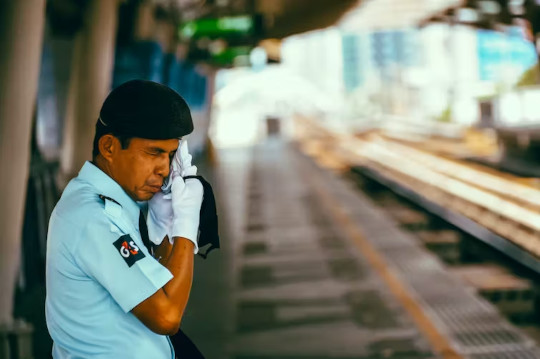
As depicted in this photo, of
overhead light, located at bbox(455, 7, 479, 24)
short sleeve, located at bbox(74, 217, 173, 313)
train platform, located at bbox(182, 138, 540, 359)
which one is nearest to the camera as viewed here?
short sleeve, located at bbox(74, 217, 173, 313)

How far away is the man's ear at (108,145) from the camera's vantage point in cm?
135

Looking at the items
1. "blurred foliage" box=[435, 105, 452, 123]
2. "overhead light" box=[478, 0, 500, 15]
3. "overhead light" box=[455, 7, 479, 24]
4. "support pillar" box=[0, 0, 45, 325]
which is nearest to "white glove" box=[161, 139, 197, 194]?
"support pillar" box=[0, 0, 45, 325]

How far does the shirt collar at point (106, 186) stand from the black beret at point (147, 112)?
108mm

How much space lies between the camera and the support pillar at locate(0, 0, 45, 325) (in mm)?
3742

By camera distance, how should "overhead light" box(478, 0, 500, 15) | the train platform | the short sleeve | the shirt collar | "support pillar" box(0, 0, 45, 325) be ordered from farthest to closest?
1. "overhead light" box(478, 0, 500, 15)
2. the train platform
3. "support pillar" box(0, 0, 45, 325)
4. the shirt collar
5. the short sleeve

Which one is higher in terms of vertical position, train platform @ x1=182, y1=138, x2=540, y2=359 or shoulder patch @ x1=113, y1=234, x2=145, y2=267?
shoulder patch @ x1=113, y1=234, x2=145, y2=267

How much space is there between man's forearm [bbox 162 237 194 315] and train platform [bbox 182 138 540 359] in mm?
3260

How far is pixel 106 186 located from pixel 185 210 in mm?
173

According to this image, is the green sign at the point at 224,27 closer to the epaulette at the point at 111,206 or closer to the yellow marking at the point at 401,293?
the yellow marking at the point at 401,293

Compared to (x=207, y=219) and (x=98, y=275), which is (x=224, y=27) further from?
(x=98, y=275)

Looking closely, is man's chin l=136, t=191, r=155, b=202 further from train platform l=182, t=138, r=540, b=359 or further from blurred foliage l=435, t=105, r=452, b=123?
blurred foliage l=435, t=105, r=452, b=123

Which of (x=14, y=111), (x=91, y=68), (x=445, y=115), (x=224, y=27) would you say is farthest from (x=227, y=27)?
(x=445, y=115)

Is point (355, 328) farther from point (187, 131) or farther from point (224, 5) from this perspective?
point (224, 5)

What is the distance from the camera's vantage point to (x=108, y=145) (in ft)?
4.46
